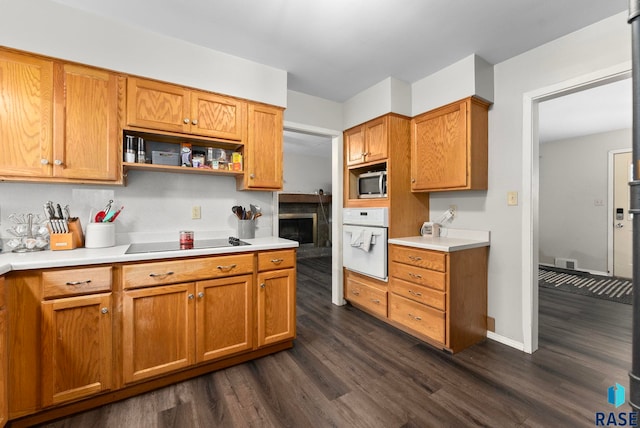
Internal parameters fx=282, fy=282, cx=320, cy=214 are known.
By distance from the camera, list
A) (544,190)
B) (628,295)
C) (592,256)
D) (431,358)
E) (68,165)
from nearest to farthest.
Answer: (68,165)
(431,358)
(628,295)
(592,256)
(544,190)

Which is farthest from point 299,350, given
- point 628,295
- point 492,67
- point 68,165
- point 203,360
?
point 628,295

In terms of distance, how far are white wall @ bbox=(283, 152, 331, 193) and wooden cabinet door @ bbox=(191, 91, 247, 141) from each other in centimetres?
388

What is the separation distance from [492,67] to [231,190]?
8.64 feet

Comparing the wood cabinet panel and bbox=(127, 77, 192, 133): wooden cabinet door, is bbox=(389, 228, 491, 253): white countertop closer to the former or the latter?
the wood cabinet panel

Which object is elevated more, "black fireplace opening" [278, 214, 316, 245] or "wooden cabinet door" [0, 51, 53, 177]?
"wooden cabinet door" [0, 51, 53, 177]

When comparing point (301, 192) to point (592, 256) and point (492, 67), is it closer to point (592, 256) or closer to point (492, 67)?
point (492, 67)

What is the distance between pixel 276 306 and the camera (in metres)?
2.25

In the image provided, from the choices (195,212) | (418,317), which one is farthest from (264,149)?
(418,317)

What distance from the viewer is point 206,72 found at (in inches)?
89.5

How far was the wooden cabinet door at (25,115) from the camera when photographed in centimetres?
168

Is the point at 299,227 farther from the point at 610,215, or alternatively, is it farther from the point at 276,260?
the point at 610,215

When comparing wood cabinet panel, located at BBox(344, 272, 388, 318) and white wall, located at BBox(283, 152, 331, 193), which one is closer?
wood cabinet panel, located at BBox(344, 272, 388, 318)

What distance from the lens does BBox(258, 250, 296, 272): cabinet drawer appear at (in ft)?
7.13

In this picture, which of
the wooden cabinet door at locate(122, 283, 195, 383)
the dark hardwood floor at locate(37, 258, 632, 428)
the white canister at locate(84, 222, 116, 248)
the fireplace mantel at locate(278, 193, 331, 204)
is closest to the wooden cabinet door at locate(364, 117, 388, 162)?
the dark hardwood floor at locate(37, 258, 632, 428)
